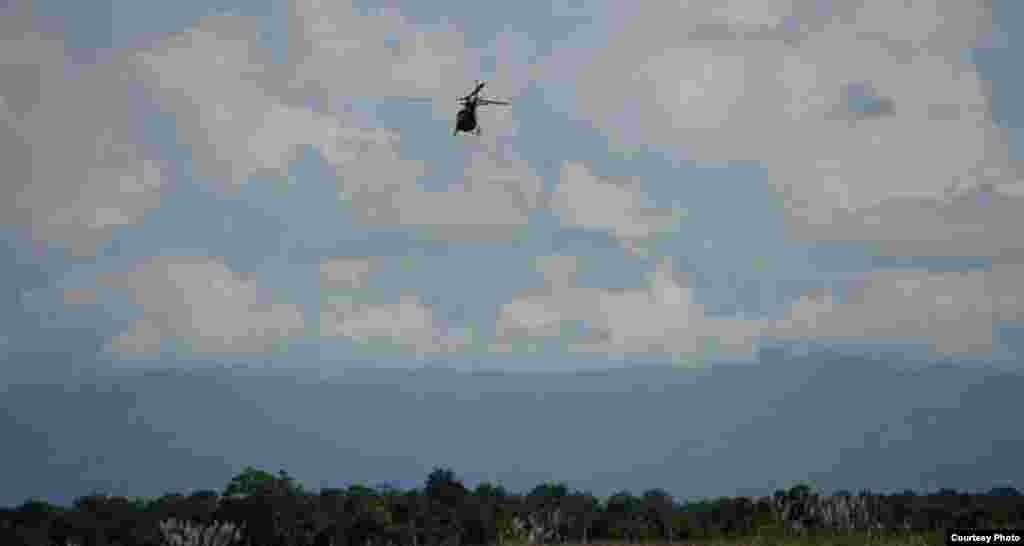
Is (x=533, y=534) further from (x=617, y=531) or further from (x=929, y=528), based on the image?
(x=929, y=528)

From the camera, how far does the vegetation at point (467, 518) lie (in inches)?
2810

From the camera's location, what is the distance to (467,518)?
78375mm

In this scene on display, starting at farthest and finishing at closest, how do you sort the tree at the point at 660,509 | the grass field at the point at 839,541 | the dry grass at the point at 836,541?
the tree at the point at 660,509 < the grass field at the point at 839,541 < the dry grass at the point at 836,541

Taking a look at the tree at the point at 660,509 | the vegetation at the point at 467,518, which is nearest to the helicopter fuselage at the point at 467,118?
the vegetation at the point at 467,518

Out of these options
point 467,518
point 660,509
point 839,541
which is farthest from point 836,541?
point 467,518

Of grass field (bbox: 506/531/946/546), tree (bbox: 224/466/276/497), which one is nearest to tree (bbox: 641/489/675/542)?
grass field (bbox: 506/531/946/546)

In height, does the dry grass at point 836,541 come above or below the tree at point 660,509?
below

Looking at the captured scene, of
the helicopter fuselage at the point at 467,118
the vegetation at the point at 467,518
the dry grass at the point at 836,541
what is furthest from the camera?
the vegetation at the point at 467,518

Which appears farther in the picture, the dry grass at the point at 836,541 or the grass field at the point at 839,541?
the grass field at the point at 839,541

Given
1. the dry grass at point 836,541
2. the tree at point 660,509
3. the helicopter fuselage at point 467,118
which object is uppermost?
the helicopter fuselage at point 467,118

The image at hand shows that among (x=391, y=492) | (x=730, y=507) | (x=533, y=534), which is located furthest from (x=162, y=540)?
(x=730, y=507)

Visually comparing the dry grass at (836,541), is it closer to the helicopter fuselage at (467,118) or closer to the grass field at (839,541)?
the grass field at (839,541)

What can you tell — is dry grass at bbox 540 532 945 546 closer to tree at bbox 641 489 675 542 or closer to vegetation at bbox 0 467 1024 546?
vegetation at bbox 0 467 1024 546

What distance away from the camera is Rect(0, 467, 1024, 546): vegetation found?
71.4 meters
